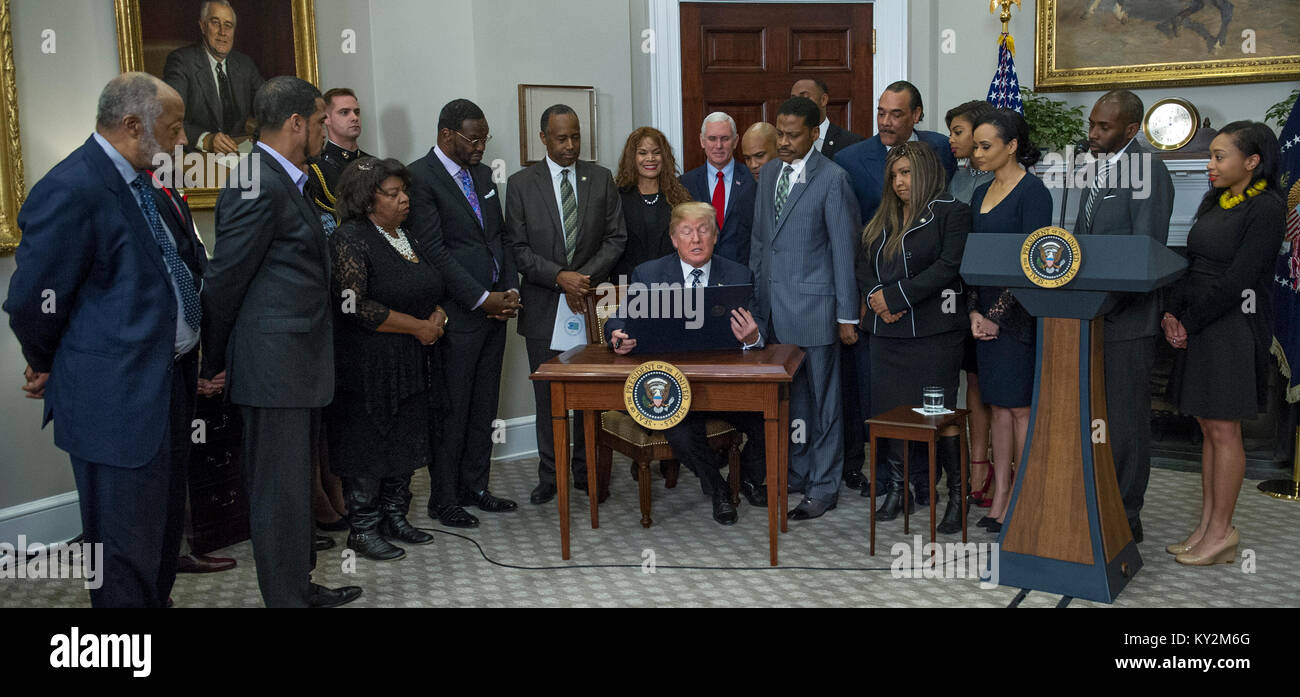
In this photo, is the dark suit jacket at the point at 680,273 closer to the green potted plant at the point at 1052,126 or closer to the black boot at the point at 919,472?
the black boot at the point at 919,472

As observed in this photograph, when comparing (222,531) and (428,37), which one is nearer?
(222,531)

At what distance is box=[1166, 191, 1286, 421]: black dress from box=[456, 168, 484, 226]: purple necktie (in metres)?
2.99

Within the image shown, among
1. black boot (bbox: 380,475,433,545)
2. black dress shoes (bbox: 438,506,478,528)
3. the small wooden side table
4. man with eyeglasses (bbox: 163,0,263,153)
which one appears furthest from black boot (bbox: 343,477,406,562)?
the small wooden side table

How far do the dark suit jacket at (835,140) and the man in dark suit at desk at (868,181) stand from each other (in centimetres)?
31

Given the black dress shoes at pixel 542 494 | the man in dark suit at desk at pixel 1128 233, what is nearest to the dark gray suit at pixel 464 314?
the black dress shoes at pixel 542 494

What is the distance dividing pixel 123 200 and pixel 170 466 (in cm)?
78

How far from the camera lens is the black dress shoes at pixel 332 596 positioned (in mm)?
3770

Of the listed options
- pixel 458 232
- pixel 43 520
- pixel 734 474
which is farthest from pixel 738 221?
pixel 43 520

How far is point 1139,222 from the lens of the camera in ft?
13.5

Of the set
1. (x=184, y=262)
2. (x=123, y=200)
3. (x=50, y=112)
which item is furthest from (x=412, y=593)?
(x=50, y=112)

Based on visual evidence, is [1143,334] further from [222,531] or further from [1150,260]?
[222,531]

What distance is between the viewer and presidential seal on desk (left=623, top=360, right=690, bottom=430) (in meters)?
3.99

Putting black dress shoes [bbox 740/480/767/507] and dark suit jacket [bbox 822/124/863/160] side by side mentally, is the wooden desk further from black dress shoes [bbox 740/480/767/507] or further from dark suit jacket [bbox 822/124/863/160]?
dark suit jacket [bbox 822/124/863/160]

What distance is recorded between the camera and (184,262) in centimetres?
326
